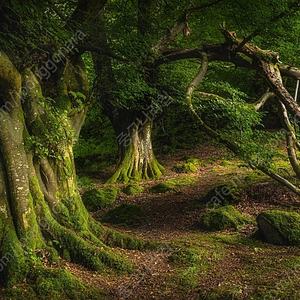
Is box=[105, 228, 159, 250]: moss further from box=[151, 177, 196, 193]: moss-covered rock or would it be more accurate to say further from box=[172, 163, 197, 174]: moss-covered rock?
box=[172, 163, 197, 174]: moss-covered rock

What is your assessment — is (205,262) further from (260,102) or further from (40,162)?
(260,102)

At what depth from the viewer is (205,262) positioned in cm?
→ 657

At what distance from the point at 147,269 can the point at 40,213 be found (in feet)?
7.19

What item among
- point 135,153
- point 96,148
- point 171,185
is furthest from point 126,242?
point 96,148

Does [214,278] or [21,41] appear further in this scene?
[214,278]

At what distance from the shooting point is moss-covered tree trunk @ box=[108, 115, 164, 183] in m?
14.9

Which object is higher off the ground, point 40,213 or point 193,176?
point 40,213

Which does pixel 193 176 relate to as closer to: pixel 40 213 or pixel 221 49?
pixel 221 49

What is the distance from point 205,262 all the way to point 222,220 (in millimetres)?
2433

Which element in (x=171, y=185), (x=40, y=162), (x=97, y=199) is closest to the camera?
(x=40, y=162)

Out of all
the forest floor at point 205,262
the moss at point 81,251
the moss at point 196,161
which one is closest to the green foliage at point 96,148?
the moss at point 196,161

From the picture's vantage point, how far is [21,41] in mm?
5465

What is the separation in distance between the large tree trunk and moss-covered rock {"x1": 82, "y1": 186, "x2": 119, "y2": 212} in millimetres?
5004

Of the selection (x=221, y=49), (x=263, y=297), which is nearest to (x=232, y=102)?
(x=221, y=49)
